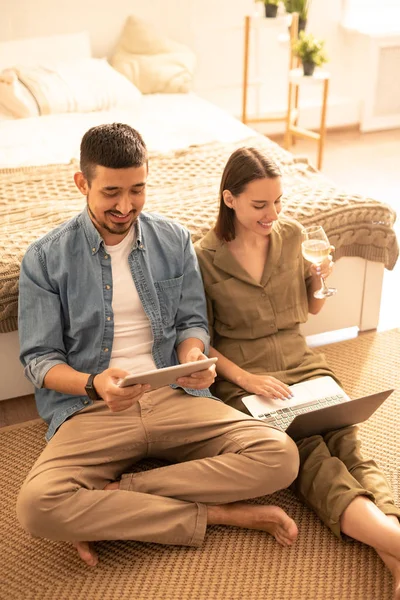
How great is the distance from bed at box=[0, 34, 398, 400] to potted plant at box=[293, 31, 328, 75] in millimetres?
971

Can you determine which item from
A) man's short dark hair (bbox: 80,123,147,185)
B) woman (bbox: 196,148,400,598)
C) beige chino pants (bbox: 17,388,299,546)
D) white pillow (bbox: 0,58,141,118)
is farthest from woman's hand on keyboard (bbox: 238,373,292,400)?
white pillow (bbox: 0,58,141,118)

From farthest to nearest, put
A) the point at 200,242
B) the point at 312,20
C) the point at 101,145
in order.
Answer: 1. the point at 312,20
2. the point at 200,242
3. the point at 101,145

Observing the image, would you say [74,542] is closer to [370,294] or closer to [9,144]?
[370,294]

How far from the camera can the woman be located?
209 centimetres

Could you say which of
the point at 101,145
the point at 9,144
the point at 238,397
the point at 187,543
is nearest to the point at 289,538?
the point at 187,543

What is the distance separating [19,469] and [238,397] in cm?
69

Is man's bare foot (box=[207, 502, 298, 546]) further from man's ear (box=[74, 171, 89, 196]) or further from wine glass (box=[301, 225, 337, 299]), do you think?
man's ear (box=[74, 171, 89, 196])

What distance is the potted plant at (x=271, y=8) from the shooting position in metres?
4.36

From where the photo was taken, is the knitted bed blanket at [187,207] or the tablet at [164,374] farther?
the knitted bed blanket at [187,207]

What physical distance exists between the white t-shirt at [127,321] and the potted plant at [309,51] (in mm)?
2626

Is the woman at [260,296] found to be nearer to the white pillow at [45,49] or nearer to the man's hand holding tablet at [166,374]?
the man's hand holding tablet at [166,374]

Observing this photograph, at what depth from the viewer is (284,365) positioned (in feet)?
7.30

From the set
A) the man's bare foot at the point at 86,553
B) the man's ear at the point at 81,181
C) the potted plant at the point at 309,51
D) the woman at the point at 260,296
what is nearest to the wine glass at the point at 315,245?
the woman at the point at 260,296

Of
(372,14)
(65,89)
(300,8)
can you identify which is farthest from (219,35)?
(65,89)
